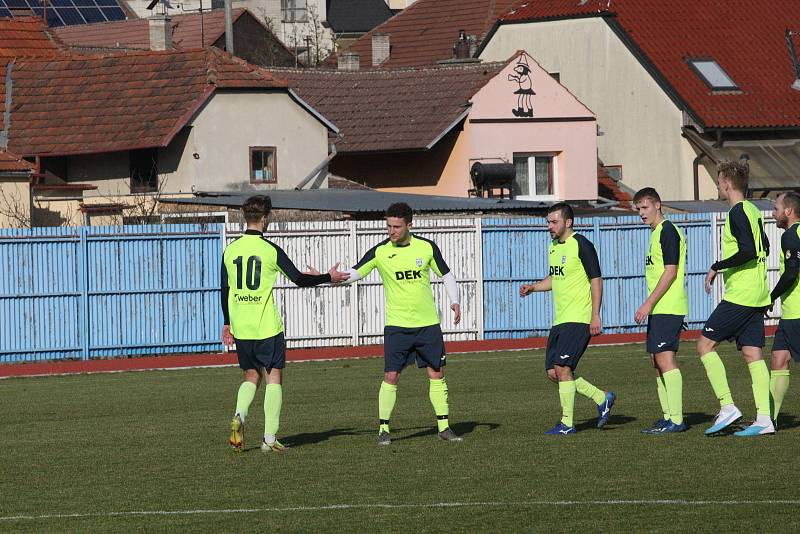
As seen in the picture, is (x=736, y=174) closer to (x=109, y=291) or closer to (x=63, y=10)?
(x=109, y=291)

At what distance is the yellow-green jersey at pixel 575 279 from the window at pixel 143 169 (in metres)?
23.7

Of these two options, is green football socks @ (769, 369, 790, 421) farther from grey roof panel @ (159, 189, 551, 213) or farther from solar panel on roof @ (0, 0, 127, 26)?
solar panel on roof @ (0, 0, 127, 26)

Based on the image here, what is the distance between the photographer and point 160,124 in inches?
1382

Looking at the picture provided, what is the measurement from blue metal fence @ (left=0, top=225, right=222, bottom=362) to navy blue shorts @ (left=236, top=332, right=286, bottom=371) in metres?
13.7

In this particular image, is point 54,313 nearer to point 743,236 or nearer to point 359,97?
point 743,236

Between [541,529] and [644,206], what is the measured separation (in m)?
4.79

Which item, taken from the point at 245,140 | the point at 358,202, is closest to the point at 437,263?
the point at 358,202

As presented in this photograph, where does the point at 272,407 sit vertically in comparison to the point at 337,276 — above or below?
below

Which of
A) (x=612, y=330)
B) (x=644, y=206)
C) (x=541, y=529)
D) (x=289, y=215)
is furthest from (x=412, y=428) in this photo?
(x=289, y=215)

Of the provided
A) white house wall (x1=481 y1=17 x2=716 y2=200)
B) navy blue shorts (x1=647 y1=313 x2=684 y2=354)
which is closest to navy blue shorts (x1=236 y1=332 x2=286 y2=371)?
navy blue shorts (x1=647 y1=313 x2=684 y2=354)

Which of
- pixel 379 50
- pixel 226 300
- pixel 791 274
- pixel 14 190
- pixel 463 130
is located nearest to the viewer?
pixel 226 300

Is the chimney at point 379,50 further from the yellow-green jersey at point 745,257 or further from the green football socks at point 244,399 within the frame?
the green football socks at point 244,399

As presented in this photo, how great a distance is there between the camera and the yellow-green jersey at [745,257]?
1242 cm

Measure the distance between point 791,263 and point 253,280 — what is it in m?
4.44
